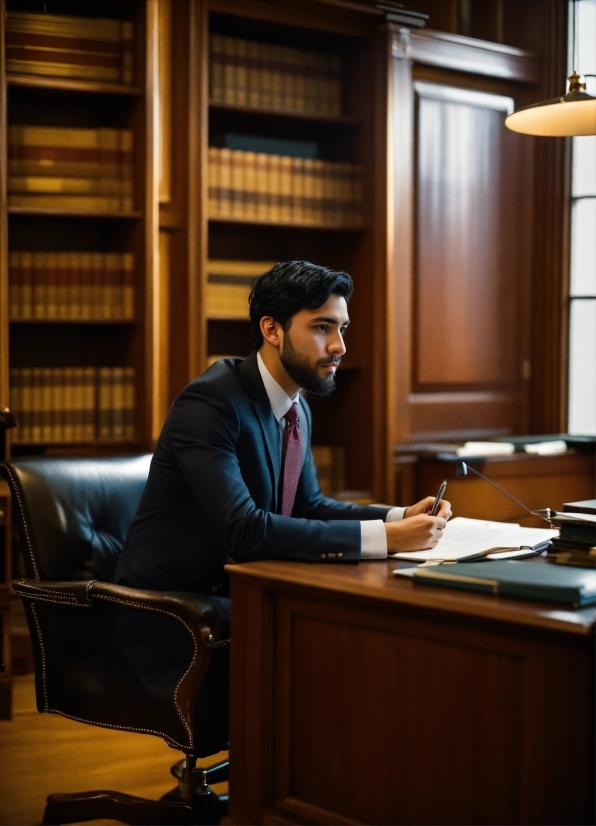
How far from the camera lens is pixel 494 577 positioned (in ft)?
5.40

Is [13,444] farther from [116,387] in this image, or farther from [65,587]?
[65,587]

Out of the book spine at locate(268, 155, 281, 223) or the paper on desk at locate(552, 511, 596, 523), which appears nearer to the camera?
the paper on desk at locate(552, 511, 596, 523)

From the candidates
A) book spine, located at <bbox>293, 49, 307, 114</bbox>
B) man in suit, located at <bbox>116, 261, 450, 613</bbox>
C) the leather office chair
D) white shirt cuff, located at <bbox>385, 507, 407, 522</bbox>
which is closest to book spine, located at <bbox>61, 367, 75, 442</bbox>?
the leather office chair

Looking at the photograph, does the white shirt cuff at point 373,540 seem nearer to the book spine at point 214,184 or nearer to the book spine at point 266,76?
the book spine at point 214,184

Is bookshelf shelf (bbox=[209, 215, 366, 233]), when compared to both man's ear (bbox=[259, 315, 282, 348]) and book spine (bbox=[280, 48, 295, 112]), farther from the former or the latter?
man's ear (bbox=[259, 315, 282, 348])

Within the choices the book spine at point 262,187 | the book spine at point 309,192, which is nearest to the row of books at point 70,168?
the book spine at point 262,187

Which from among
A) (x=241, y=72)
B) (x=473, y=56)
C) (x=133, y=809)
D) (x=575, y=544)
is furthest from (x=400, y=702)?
(x=473, y=56)

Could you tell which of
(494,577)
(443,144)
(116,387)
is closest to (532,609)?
(494,577)

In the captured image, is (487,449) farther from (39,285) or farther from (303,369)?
(303,369)

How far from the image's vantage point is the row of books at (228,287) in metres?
4.00

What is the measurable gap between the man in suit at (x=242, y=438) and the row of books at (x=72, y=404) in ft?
5.07

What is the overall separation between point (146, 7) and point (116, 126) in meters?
0.48

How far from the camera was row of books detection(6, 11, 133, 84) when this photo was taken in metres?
3.62

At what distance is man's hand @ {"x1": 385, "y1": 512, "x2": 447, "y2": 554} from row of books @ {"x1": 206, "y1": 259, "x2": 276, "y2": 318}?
7.01 ft
